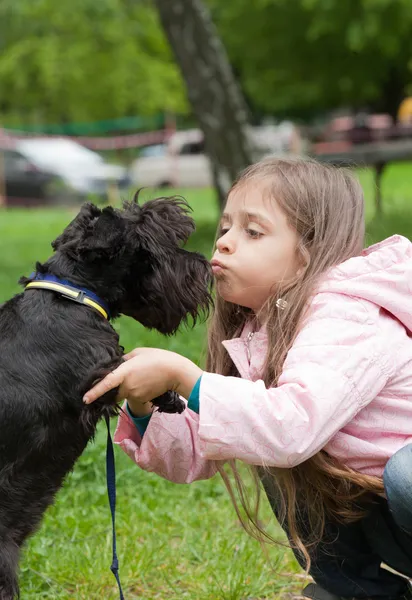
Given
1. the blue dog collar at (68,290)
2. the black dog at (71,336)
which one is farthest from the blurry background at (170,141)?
the blue dog collar at (68,290)

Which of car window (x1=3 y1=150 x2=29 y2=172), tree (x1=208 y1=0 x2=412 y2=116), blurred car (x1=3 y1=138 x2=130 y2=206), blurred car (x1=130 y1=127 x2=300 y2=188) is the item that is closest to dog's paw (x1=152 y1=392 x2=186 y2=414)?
tree (x1=208 y1=0 x2=412 y2=116)

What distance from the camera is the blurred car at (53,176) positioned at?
2277 centimetres

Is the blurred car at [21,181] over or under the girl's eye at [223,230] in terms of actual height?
under

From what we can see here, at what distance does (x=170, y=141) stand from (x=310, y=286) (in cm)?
2654

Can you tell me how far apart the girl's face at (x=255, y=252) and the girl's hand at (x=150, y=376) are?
1.40 ft

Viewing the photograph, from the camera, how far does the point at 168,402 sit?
263 centimetres

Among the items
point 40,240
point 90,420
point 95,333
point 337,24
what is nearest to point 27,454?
point 90,420

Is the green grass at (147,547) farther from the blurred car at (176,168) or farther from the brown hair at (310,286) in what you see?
the blurred car at (176,168)

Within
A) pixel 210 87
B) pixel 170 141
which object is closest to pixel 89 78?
pixel 170 141

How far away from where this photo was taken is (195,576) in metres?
3.33

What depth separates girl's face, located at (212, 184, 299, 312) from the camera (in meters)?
2.78

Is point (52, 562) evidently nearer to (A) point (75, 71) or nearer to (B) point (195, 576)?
(B) point (195, 576)

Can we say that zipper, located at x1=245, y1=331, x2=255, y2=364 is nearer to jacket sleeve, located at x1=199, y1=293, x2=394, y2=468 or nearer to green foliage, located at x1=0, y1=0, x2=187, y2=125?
jacket sleeve, located at x1=199, y1=293, x2=394, y2=468

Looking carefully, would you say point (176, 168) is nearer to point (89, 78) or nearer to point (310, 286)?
point (89, 78)
